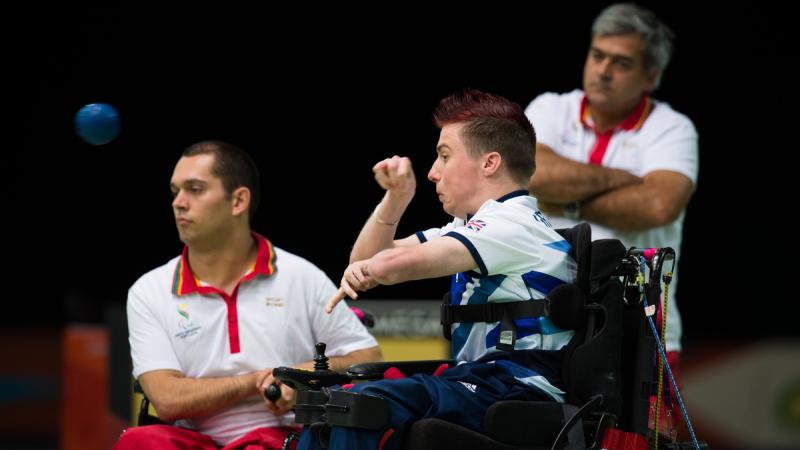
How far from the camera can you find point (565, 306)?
2.91 meters

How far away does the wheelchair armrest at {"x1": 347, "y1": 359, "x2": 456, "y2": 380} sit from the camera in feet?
10.2

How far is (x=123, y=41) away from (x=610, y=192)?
5.80 meters

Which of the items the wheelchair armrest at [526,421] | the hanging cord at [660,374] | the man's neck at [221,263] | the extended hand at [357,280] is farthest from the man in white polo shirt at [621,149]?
the extended hand at [357,280]

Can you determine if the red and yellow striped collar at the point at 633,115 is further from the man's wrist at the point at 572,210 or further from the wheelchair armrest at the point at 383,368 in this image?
the wheelchair armrest at the point at 383,368

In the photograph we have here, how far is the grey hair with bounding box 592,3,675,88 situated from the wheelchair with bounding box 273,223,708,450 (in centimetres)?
157

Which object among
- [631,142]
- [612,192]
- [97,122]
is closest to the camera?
[97,122]

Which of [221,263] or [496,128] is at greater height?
[496,128]

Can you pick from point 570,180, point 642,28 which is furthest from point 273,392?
point 642,28

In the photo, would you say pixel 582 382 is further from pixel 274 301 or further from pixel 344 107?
pixel 344 107

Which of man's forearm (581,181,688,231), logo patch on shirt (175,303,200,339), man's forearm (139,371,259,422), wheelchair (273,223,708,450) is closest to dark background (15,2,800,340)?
man's forearm (581,181,688,231)

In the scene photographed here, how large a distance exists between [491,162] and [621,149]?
144 cm

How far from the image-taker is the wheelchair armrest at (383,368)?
10.2 ft

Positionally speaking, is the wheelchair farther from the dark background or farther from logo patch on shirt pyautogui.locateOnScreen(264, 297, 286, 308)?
the dark background

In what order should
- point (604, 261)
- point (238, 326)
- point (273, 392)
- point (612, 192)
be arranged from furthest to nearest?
1. point (612, 192)
2. point (238, 326)
3. point (273, 392)
4. point (604, 261)
